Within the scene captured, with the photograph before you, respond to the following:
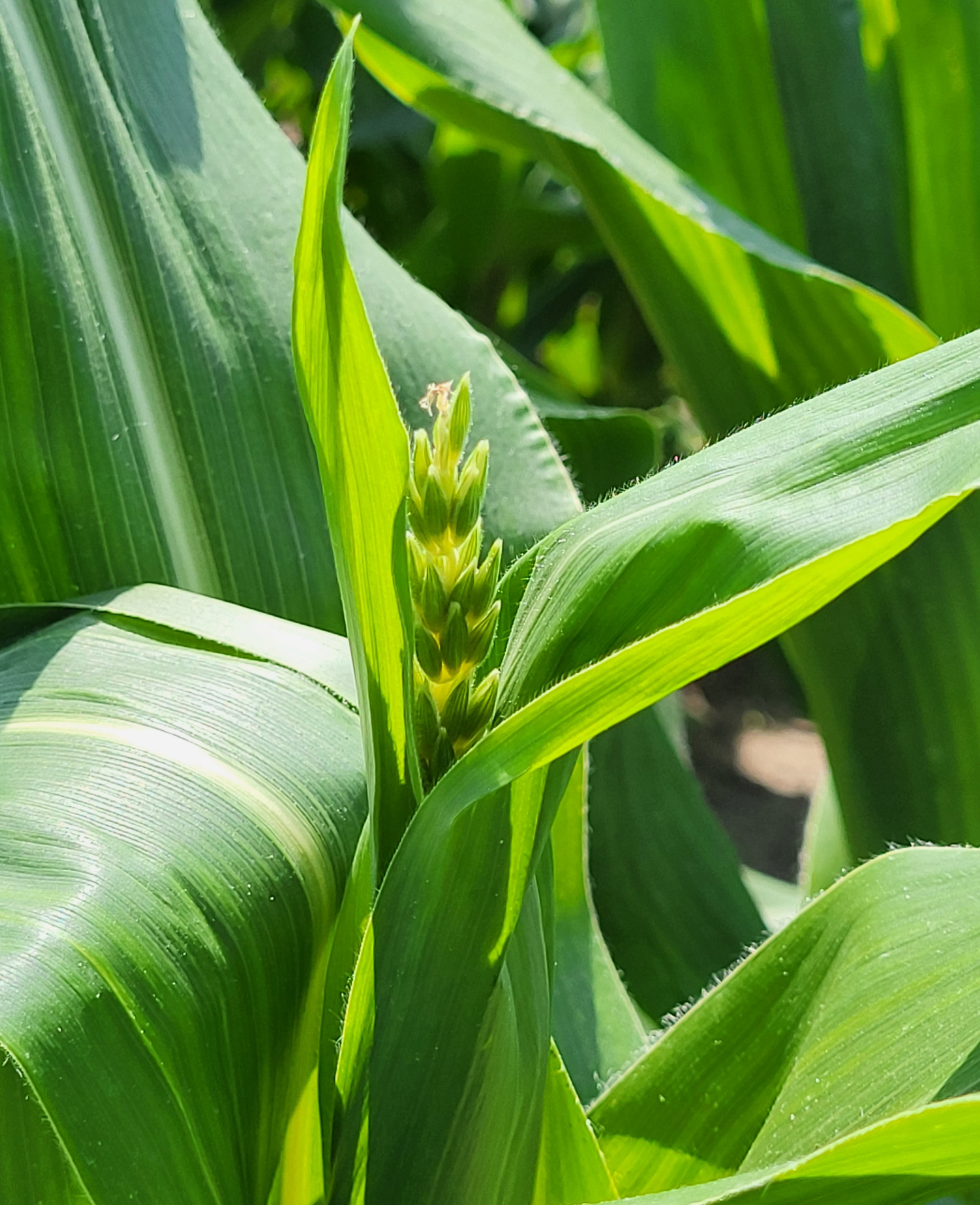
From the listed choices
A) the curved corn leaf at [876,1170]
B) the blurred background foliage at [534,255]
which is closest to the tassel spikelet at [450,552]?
the curved corn leaf at [876,1170]

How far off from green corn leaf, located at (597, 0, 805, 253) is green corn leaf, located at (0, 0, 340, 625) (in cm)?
33

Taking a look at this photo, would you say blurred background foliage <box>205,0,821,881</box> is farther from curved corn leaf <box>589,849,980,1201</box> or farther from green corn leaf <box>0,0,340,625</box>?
curved corn leaf <box>589,849,980,1201</box>

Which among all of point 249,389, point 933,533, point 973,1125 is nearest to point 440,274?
point 933,533

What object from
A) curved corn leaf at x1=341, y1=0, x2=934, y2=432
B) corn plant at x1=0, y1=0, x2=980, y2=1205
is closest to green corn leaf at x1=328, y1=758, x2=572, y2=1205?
corn plant at x1=0, y1=0, x2=980, y2=1205

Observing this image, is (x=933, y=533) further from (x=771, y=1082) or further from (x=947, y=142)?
(x=771, y=1082)

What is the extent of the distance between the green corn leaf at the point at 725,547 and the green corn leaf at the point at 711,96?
0.53 metres

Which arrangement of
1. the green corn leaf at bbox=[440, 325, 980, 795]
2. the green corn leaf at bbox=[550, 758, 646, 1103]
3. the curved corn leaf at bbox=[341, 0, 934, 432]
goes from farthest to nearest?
the curved corn leaf at bbox=[341, 0, 934, 432] < the green corn leaf at bbox=[550, 758, 646, 1103] < the green corn leaf at bbox=[440, 325, 980, 795]

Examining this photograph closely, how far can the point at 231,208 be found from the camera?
51 cm

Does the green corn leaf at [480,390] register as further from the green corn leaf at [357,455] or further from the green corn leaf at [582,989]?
the green corn leaf at [357,455]

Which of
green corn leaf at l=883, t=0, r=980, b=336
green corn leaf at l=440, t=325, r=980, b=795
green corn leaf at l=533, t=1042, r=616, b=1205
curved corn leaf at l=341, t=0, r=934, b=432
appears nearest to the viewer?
green corn leaf at l=440, t=325, r=980, b=795

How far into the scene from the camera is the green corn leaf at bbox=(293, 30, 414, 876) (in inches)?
10.3

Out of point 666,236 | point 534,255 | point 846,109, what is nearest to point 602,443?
point 666,236

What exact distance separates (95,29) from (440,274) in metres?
0.92

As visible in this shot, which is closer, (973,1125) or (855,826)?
(973,1125)
